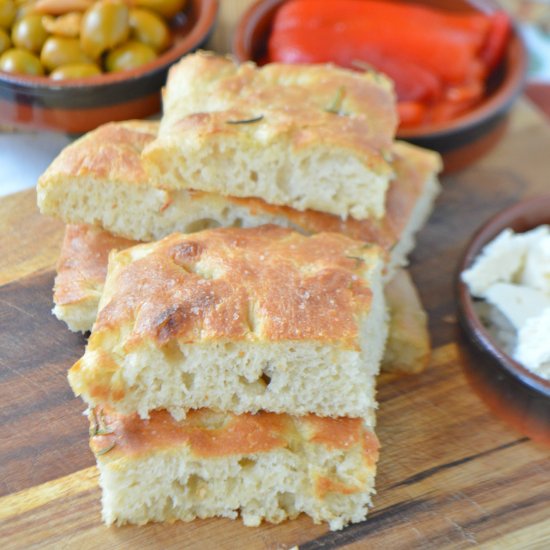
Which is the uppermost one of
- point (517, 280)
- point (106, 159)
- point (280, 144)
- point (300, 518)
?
point (280, 144)

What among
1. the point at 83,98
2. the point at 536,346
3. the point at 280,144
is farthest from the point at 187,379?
the point at 83,98

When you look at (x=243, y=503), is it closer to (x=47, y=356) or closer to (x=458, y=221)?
(x=47, y=356)

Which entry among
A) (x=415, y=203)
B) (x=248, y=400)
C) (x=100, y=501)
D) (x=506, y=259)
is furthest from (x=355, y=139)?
(x=100, y=501)

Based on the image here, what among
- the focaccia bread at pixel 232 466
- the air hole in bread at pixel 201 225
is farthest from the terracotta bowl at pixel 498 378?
the air hole in bread at pixel 201 225

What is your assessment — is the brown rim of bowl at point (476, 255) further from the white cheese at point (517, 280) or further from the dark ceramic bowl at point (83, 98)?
the dark ceramic bowl at point (83, 98)

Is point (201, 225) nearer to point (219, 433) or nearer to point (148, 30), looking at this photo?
point (219, 433)

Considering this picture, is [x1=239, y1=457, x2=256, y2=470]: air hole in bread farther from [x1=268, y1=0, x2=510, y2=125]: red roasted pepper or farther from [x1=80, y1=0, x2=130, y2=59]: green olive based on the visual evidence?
[x1=80, y1=0, x2=130, y2=59]: green olive
